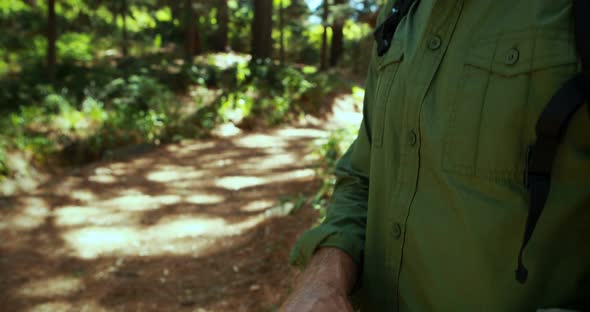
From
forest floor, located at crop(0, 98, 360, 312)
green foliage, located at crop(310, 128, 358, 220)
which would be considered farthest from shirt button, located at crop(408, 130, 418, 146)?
green foliage, located at crop(310, 128, 358, 220)

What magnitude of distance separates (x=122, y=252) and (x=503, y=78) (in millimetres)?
5214

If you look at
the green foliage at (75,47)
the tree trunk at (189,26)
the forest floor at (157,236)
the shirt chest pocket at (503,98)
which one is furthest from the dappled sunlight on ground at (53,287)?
the tree trunk at (189,26)

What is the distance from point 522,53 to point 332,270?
720 millimetres

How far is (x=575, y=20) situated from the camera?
0.95 meters

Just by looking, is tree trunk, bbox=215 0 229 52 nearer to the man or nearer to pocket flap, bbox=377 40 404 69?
pocket flap, bbox=377 40 404 69

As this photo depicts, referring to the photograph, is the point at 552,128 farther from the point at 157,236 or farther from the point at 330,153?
the point at 330,153

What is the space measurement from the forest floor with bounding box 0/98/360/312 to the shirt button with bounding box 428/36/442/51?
3401 millimetres

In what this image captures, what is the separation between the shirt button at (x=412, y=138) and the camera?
1.24 m

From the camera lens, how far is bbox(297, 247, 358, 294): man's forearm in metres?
1.35

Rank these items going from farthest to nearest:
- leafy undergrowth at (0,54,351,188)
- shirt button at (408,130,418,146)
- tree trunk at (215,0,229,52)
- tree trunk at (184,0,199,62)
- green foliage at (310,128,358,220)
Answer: tree trunk at (215,0,229,52), tree trunk at (184,0,199,62), leafy undergrowth at (0,54,351,188), green foliage at (310,128,358,220), shirt button at (408,130,418,146)

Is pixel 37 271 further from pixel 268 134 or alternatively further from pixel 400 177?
pixel 268 134

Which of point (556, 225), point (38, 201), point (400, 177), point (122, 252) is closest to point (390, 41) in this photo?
point (400, 177)

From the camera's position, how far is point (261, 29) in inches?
584

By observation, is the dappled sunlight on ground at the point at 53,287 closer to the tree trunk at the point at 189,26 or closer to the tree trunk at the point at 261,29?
the tree trunk at the point at 189,26
